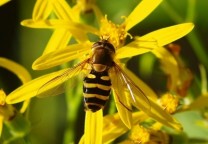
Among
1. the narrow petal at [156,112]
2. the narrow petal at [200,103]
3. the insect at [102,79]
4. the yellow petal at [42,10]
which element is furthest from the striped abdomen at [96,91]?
the narrow petal at [200,103]

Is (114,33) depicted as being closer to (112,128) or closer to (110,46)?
(110,46)

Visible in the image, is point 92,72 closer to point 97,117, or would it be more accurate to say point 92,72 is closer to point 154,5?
point 97,117

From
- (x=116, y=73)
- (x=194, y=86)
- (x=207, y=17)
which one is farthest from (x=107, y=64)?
(x=207, y=17)

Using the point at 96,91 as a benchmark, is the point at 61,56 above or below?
above

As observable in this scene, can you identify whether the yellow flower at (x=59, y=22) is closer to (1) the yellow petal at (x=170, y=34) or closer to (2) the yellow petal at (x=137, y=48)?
(2) the yellow petal at (x=137, y=48)

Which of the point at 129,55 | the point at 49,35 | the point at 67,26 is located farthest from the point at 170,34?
the point at 49,35

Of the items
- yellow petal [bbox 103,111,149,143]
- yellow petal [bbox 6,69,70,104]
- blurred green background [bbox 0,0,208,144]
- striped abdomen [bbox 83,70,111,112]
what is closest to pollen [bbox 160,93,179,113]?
yellow petal [bbox 103,111,149,143]
